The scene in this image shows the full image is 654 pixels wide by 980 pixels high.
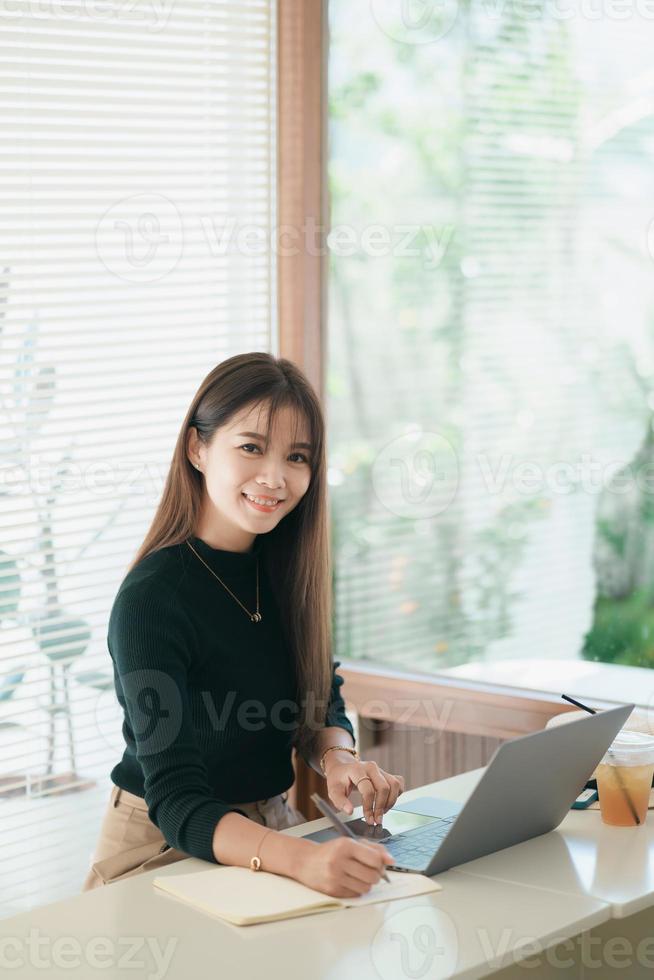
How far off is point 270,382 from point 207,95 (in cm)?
98

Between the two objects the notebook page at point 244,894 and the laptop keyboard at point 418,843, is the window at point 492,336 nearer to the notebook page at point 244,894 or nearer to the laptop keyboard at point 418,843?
the laptop keyboard at point 418,843

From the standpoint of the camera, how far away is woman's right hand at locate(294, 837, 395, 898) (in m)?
1.55

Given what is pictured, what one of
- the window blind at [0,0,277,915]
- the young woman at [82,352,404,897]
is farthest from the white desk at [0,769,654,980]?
the window blind at [0,0,277,915]

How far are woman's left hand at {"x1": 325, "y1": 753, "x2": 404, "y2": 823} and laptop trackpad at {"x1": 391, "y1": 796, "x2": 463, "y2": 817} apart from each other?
0.04 meters

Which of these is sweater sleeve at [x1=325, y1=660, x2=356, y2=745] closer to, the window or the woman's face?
the woman's face

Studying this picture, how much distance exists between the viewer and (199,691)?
1.96 metres

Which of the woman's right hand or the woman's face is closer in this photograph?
the woman's right hand

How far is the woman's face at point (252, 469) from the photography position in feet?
6.61

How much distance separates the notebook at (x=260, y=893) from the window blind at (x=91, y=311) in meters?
0.96

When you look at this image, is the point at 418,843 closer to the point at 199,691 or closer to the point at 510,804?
the point at 510,804

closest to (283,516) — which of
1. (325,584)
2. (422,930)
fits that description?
(325,584)

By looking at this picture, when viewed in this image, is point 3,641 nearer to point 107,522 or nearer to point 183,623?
point 107,522

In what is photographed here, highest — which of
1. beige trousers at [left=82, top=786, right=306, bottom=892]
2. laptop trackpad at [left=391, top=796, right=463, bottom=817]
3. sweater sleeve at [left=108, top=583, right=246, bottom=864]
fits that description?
sweater sleeve at [left=108, top=583, right=246, bottom=864]

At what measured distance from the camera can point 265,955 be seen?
55.1 inches
